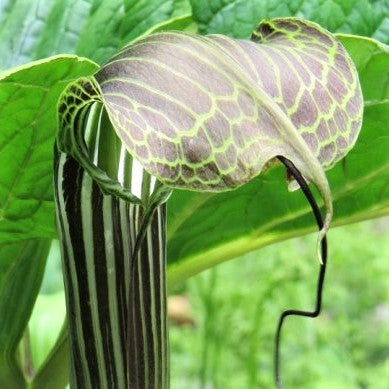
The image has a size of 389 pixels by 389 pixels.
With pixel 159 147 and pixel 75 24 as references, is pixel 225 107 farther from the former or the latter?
pixel 75 24

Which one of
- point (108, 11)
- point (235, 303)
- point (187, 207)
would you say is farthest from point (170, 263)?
point (235, 303)

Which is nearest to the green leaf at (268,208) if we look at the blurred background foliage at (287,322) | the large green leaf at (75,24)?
the large green leaf at (75,24)

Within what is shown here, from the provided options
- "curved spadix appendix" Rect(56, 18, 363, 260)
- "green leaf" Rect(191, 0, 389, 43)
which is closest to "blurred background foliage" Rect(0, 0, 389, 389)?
"green leaf" Rect(191, 0, 389, 43)

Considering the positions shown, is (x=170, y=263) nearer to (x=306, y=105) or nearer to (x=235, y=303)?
(x=306, y=105)

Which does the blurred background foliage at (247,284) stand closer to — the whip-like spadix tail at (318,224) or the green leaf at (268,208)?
the green leaf at (268,208)

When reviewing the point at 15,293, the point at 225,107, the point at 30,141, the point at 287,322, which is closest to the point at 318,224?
the point at 225,107

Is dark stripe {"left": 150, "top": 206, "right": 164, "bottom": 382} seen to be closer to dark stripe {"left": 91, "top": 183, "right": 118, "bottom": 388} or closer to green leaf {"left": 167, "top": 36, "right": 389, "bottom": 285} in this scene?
dark stripe {"left": 91, "top": 183, "right": 118, "bottom": 388}

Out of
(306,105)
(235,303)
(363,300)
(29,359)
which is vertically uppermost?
(306,105)

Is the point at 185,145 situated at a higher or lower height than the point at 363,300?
higher
